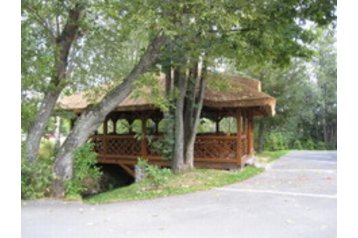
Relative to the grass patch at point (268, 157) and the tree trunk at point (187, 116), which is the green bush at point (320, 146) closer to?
the grass patch at point (268, 157)

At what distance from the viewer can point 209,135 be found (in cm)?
1144

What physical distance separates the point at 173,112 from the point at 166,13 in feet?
13.3

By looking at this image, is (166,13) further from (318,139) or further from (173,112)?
(318,139)

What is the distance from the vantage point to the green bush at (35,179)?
20.5 ft

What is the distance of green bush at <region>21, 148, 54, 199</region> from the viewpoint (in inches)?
246

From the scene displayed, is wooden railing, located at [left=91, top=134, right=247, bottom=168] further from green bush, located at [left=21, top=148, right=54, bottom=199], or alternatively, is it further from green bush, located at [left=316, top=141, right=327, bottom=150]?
green bush, located at [left=316, top=141, right=327, bottom=150]

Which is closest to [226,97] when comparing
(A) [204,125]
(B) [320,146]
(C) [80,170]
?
(C) [80,170]

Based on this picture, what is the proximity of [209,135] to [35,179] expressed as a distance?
626cm

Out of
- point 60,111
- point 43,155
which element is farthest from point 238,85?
point 43,155

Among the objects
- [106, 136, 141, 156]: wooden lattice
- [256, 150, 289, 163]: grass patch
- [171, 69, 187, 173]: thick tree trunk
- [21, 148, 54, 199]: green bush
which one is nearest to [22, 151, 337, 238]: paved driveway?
[21, 148, 54, 199]: green bush

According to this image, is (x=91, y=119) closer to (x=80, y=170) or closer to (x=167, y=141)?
(x=80, y=170)

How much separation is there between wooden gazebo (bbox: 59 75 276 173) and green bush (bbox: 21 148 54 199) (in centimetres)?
311

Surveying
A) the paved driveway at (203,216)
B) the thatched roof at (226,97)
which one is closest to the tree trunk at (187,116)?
the thatched roof at (226,97)
